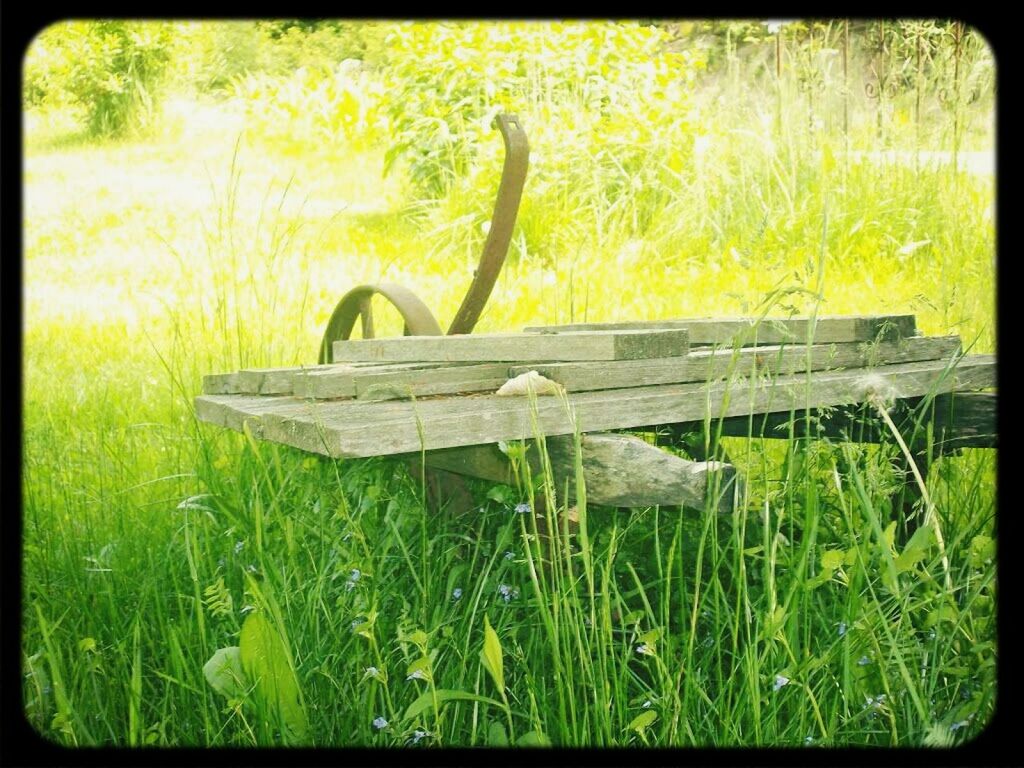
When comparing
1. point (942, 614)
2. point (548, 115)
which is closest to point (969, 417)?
point (942, 614)

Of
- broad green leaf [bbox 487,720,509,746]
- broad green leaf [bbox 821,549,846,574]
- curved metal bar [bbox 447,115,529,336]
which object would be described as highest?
curved metal bar [bbox 447,115,529,336]

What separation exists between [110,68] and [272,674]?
1461 centimetres

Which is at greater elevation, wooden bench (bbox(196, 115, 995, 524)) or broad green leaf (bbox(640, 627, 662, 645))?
wooden bench (bbox(196, 115, 995, 524))

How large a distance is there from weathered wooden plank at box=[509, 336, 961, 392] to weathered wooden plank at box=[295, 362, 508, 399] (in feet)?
0.21

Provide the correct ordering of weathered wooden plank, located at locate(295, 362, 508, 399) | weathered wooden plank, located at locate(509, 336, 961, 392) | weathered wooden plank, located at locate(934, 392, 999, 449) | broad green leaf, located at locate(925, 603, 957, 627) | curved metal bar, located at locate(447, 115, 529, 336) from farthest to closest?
curved metal bar, located at locate(447, 115, 529, 336)
weathered wooden plank, located at locate(934, 392, 999, 449)
weathered wooden plank, located at locate(295, 362, 508, 399)
weathered wooden plank, located at locate(509, 336, 961, 392)
broad green leaf, located at locate(925, 603, 957, 627)

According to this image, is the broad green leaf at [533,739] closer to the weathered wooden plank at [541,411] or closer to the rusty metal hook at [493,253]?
the weathered wooden plank at [541,411]

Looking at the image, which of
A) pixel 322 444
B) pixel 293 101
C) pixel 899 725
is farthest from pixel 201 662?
pixel 293 101

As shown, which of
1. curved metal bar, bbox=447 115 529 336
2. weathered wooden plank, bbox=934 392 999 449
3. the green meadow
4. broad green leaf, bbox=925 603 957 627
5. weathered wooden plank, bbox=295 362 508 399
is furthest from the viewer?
curved metal bar, bbox=447 115 529 336

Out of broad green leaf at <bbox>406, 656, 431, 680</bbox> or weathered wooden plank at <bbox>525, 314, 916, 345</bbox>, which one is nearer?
broad green leaf at <bbox>406, 656, 431, 680</bbox>

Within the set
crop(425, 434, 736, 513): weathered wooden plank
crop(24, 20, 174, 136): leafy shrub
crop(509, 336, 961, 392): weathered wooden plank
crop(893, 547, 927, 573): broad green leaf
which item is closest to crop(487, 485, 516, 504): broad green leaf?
crop(425, 434, 736, 513): weathered wooden plank

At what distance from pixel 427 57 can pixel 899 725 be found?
7561 millimetres

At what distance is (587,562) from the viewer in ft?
5.38

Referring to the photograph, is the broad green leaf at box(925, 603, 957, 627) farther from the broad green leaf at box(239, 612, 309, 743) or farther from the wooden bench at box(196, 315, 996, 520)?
the broad green leaf at box(239, 612, 309, 743)

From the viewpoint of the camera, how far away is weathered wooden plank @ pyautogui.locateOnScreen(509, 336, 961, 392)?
6.79 ft
